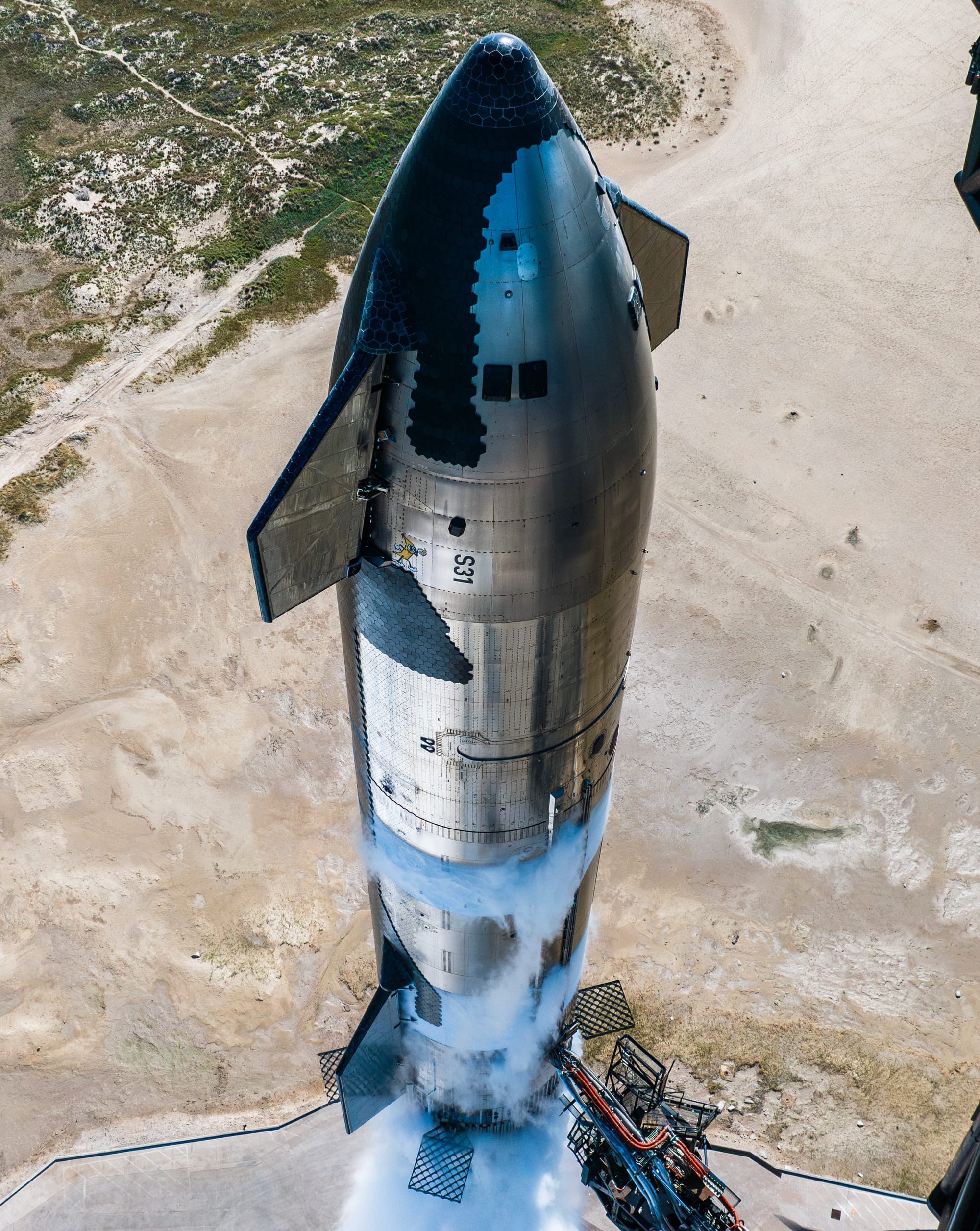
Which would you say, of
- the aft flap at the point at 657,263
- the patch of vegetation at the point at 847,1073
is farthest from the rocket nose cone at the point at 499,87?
the patch of vegetation at the point at 847,1073

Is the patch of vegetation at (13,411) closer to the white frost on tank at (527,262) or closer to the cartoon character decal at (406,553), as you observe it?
the cartoon character decal at (406,553)

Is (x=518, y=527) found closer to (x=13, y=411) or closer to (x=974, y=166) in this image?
(x=974, y=166)

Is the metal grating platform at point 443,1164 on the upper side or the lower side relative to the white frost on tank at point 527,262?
lower

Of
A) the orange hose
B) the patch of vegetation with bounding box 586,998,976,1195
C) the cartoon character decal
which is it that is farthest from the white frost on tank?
the patch of vegetation with bounding box 586,998,976,1195

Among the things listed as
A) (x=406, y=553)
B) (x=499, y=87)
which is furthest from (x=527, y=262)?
(x=406, y=553)

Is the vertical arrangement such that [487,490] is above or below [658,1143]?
above
